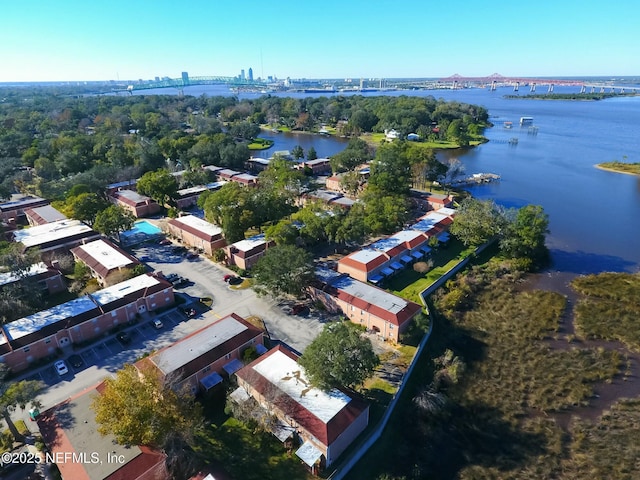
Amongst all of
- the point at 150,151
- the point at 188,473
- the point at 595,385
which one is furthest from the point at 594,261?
the point at 150,151

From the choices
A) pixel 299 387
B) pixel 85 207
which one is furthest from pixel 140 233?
pixel 299 387

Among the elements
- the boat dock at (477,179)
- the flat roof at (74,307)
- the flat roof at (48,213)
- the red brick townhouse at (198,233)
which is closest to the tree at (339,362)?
the flat roof at (74,307)

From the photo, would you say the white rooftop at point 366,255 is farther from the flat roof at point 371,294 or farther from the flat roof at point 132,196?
the flat roof at point 132,196

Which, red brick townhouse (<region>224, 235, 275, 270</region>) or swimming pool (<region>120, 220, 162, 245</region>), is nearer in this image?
red brick townhouse (<region>224, 235, 275, 270</region>)

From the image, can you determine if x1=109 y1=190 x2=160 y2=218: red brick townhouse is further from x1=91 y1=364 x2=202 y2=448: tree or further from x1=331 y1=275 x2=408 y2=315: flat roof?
x1=91 y1=364 x2=202 y2=448: tree

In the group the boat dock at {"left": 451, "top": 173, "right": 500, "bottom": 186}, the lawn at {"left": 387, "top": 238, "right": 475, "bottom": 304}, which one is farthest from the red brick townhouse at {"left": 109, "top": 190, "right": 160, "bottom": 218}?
the boat dock at {"left": 451, "top": 173, "right": 500, "bottom": 186}

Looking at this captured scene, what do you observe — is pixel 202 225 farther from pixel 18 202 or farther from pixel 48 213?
pixel 18 202
